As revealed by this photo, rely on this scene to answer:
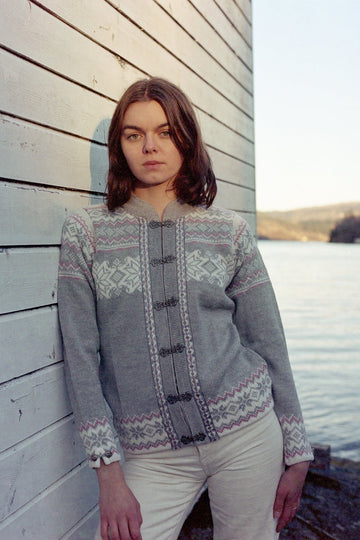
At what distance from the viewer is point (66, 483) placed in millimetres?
1759

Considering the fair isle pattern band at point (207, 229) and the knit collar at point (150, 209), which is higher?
the knit collar at point (150, 209)

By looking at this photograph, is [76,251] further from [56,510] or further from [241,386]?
[56,510]

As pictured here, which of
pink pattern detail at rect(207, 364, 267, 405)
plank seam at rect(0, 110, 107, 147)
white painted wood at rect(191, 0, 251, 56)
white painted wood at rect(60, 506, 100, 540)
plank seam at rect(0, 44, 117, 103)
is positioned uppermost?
white painted wood at rect(191, 0, 251, 56)

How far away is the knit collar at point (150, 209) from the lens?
1693 mm

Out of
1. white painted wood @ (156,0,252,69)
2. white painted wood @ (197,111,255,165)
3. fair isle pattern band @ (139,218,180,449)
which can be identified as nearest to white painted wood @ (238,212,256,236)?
white painted wood @ (197,111,255,165)

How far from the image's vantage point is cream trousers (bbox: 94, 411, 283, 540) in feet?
5.12

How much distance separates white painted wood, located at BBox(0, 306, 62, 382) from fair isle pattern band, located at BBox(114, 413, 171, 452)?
0.99 ft

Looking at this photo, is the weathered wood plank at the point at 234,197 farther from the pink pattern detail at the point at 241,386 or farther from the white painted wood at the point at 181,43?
the pink pattern detail at the point at 241,386

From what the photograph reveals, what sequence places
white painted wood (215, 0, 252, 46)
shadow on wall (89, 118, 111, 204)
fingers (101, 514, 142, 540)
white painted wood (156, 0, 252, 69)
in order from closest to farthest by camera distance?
fingers (101, 514, 142, 540) < shadow on wall (89, 118, 111, 204) < white painted wood (156, 0, 252, 69) < white painted wood (215, 0, 252, 46)

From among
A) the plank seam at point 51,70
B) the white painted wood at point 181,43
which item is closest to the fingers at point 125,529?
the plank seam at point 51,70

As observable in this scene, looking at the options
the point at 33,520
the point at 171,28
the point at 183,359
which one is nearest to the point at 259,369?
the point at 183,359

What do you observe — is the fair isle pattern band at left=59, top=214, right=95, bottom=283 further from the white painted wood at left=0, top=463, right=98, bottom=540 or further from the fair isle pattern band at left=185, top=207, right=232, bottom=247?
the white painted wood at left=0, top=463, right=98, bottom=540

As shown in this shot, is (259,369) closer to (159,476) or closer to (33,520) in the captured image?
(159,476)

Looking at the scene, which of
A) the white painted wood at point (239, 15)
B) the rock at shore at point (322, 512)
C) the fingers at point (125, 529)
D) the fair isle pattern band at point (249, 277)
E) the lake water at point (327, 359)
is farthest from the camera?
the lake water at point (327, 359)
